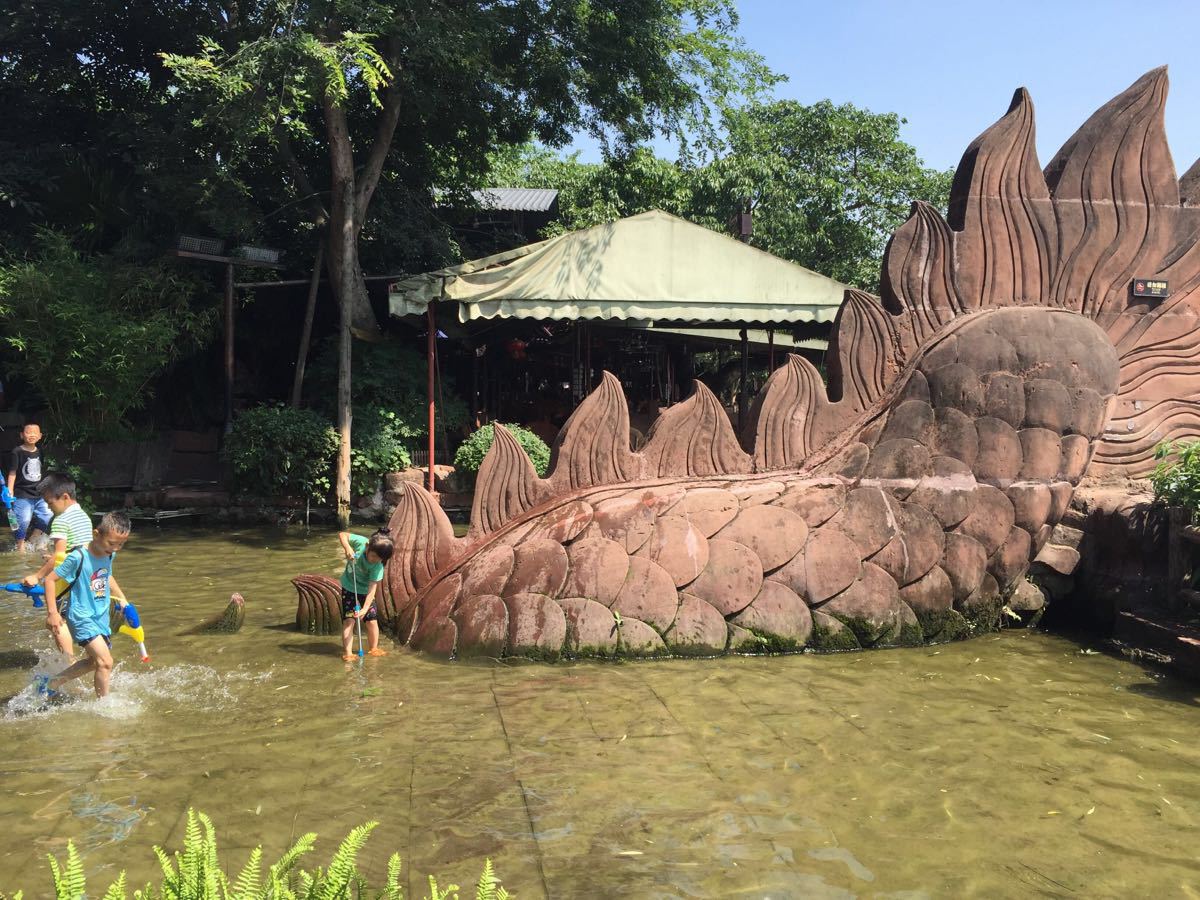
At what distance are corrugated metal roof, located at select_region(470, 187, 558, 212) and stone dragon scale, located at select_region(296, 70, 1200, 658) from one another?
38.6 feet

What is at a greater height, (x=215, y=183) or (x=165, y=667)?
(x=215, y=183)

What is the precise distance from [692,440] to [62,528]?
345 centimetres

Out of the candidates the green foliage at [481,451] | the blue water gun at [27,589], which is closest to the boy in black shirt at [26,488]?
the blue water gun at [27,589]

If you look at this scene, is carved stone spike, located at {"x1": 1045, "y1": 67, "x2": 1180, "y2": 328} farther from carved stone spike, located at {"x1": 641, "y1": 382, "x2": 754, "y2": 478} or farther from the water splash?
the water splash

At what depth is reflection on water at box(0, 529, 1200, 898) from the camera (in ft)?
9.91

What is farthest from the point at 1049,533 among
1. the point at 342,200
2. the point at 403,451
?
the point at 342,200

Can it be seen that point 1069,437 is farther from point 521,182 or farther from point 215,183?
point 521,182

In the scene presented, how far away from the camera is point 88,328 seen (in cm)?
1120

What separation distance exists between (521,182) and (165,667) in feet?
80.5

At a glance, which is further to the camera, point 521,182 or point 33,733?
point 521,182

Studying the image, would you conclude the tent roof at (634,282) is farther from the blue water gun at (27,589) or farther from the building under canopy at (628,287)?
the blue water gun at (27,589)

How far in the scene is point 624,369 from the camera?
16.8 meters

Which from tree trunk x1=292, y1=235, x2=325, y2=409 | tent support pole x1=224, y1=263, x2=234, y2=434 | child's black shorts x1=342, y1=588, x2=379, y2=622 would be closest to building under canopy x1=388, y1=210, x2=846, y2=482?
tree trunk x1=292, y1=235, x2=325, y2=409

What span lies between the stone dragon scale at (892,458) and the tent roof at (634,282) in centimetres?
535
